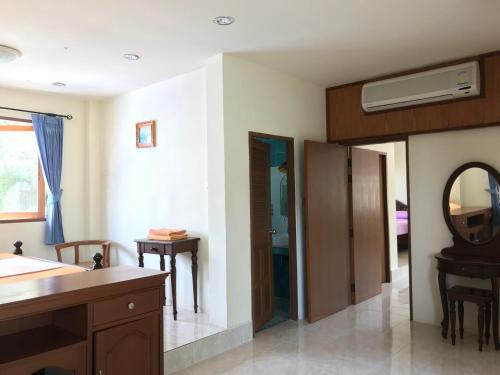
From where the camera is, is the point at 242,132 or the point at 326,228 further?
the point at 326,228

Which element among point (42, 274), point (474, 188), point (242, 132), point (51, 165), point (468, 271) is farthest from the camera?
point (51, 165)

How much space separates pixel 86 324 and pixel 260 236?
237 centimetres

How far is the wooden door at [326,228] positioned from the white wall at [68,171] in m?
2.82

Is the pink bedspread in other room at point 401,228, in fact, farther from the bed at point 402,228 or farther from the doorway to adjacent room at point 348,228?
the doorway to adjacent room at point 348,228

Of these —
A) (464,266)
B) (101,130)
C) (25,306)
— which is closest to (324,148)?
(464,266)

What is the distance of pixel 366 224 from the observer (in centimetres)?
517

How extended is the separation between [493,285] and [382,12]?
240cm

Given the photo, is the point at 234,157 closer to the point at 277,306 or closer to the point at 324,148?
the point at 324,148

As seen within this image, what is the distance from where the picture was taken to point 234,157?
11.9 ft

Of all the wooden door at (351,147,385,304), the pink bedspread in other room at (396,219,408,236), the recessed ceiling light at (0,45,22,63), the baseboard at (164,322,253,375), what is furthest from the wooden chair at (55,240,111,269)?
the pink bedspread in other room at (396,219,408,236)

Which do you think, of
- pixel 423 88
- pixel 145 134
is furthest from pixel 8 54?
pixel 423 88

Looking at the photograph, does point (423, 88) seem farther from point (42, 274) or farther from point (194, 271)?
point (42, 274)

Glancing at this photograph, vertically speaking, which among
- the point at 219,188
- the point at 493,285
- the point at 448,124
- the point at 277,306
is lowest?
the point at 277,306

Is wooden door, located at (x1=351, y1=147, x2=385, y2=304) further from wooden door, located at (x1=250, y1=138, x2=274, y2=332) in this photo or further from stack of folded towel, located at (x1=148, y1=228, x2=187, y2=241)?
stack of folded towel, located at (x1=148, y1=228, x2=187, y2=241)
